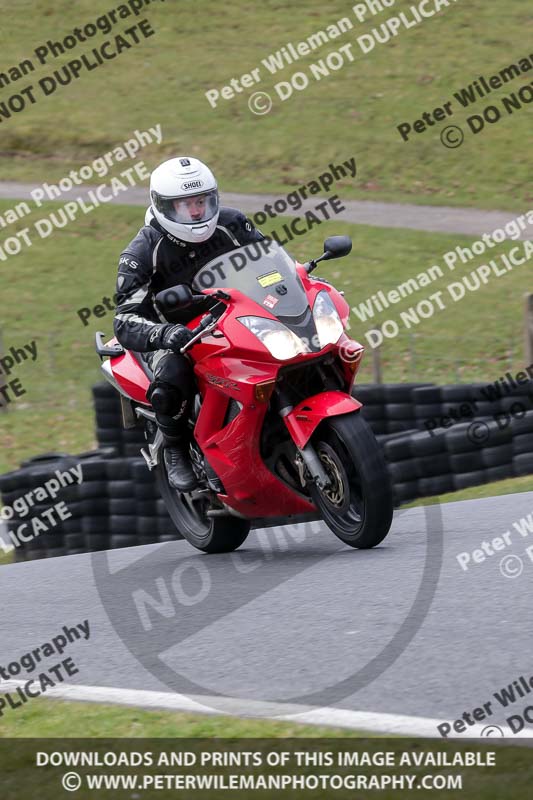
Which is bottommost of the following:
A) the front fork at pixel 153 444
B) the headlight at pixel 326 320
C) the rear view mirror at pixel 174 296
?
the front fork at pixel 153 444

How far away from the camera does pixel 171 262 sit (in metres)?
7.43

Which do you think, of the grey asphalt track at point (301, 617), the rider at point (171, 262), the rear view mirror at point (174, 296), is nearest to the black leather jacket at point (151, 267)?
the rider at point (171, 262)

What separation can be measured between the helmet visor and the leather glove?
2.12ft

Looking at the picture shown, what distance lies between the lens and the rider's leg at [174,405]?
7285mm

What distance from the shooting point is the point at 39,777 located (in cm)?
397

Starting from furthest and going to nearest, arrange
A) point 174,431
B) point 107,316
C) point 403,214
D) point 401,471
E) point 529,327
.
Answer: point 403,214 → point 107,316 → point 529,327 → point 401,471 → point 174,431

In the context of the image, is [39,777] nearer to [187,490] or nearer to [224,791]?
[224,791]

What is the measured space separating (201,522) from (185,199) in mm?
1994

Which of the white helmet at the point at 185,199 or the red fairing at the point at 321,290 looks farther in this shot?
the white helmet at the point at 185,199

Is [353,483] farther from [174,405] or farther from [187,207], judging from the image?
[187,207]

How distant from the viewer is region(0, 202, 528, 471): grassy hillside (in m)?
16.3

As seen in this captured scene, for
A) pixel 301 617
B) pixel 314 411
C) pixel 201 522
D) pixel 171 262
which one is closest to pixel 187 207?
pixel 171 262

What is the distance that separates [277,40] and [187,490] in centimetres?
2821

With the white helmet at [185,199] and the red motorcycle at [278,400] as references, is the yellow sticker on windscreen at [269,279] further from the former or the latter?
the white helmet at [185,199]
